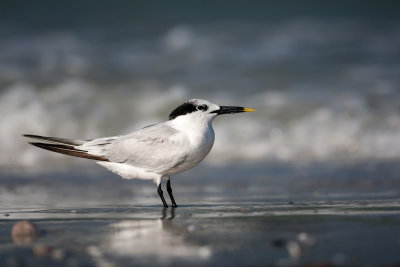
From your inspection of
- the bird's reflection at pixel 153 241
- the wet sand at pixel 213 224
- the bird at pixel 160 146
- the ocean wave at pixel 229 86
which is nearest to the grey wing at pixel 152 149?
the bird at pixel 160 146

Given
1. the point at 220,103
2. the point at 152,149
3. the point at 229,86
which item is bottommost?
the point at 152,149

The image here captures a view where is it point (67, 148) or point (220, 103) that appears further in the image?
point (220, 103)

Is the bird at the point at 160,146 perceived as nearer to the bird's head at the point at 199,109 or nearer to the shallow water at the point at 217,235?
the bird's head at the point at 199,109

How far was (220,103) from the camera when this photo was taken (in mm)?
10359

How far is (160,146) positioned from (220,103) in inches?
244

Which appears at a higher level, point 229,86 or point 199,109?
point 229,86

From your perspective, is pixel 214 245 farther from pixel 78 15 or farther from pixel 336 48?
pixel 78 15

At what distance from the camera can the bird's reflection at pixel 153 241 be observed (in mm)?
2381

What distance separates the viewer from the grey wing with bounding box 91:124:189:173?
13.7 feet

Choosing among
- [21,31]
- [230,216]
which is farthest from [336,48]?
[230,216]

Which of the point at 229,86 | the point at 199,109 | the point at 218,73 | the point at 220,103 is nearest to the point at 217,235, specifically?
the point at 199,109

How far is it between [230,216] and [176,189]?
7.43ft

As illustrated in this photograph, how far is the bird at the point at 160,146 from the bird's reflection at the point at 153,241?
85cm

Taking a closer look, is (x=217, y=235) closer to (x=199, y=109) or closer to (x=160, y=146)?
(x=160, y=146)
